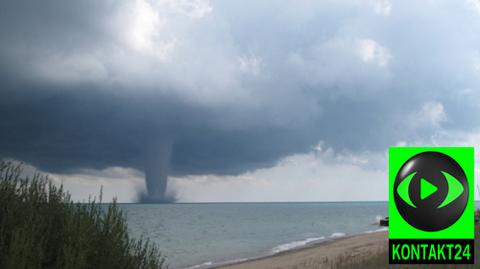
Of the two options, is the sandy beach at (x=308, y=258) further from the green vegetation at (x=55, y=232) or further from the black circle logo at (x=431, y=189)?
the black circle logo at (x=431, y=189)

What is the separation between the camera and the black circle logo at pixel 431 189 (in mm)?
4508

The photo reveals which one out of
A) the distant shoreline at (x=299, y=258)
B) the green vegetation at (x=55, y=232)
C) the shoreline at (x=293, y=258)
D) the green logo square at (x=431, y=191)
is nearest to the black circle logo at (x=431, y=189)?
the green logo square at (x=431, y=191)

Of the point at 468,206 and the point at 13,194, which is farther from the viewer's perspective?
the point at 13,194

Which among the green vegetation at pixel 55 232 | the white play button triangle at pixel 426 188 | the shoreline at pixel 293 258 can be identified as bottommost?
the shoreline at pixel 293 258

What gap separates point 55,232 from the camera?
7.41 m

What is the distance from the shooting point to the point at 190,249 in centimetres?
4744

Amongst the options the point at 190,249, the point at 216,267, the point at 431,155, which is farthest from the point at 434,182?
the point at 190,249

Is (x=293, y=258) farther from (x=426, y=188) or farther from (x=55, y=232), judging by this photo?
(x=426, y=188)

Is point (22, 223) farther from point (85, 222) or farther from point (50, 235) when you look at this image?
point (85, 222)

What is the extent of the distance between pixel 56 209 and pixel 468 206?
260 inches

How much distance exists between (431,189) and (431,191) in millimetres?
25

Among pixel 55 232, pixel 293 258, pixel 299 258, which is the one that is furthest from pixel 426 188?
pixel 293 258

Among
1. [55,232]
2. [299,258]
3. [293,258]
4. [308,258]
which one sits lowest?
[293,258]

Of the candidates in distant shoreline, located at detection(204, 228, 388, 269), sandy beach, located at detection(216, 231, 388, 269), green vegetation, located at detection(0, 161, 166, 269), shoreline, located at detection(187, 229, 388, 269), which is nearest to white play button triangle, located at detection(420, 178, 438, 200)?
green vegetation, located at detection(0, 161, 166, 269)
